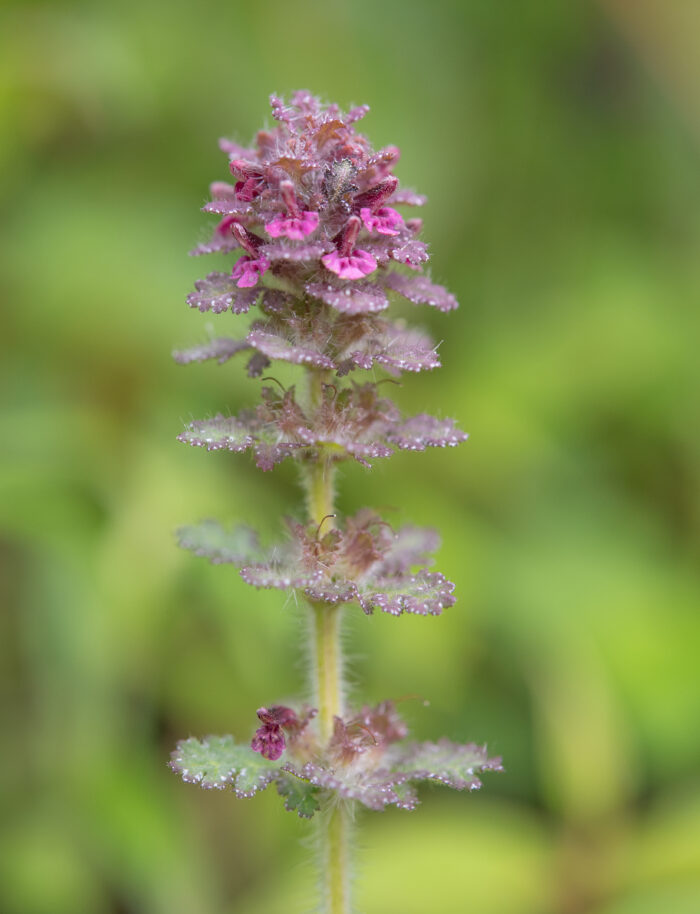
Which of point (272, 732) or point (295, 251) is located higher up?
point (295, 251)

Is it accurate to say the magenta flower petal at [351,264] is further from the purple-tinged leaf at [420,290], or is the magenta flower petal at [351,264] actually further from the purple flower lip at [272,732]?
the purple flower lip at [272,732]

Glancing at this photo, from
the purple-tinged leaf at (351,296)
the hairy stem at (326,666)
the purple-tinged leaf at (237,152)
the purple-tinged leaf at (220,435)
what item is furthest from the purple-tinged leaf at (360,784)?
the purple-tinged leaf at (237,152)

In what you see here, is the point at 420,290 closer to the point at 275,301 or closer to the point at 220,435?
the point at 275,301

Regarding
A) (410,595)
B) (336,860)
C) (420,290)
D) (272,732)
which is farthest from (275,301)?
(336,860)

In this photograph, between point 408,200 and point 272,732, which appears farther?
point 408,200

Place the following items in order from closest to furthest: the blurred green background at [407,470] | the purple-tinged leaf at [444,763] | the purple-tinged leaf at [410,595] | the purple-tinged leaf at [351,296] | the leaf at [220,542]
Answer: the purple-tinged leaf at [351,296] → the purple-tinged leaf at [410,595] → the purple-tinged leaf at [444,763] → the leaf at [220,542] → the blurred green background at [407,470]

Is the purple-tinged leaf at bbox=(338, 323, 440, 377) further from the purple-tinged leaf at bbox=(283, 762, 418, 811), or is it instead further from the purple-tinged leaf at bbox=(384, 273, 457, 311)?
the purple-tinged leaf at bbox=(283, 762, 418, 811)
